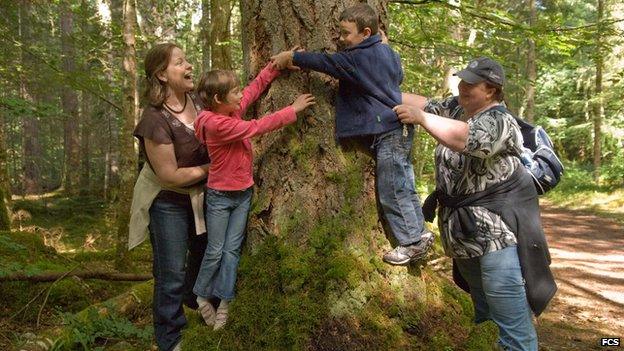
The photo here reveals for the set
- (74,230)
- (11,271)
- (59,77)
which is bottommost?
(74,230)

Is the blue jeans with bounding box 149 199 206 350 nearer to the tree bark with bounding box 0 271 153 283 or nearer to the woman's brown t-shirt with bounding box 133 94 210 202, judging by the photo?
the woman's brown t-shirt with bounding box 133 94 210 202

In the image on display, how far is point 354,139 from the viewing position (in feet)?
10.7

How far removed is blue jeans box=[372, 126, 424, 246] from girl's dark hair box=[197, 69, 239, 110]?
1.07m

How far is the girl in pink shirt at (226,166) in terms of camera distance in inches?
118

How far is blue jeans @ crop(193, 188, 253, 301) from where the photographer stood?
10.4 ft

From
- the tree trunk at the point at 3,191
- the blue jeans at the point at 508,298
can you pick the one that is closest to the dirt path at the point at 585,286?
the blue jeans at the point at 508,298

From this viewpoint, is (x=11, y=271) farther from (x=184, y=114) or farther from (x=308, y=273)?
(x=308, y=273)

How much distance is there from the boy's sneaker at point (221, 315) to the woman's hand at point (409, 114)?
176cm

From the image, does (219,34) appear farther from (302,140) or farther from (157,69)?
(302,140)

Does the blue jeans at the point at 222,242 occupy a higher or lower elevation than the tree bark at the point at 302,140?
lower

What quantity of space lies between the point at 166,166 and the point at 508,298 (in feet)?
7.90

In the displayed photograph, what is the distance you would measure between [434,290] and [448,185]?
2.73 ft

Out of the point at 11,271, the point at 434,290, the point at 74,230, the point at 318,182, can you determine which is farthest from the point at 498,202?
the point at 74,230

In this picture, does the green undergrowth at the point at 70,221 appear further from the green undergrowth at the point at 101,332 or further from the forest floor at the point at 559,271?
the green undergrowth at the point at 101,332
